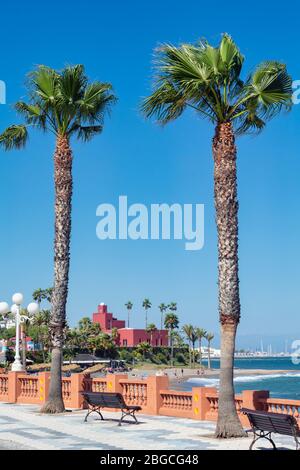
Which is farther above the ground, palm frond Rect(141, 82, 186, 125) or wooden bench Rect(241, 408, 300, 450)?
palm frond Rect(141, 82, 186, 125)

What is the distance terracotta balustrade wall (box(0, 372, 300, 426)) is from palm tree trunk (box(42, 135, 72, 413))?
101 cm

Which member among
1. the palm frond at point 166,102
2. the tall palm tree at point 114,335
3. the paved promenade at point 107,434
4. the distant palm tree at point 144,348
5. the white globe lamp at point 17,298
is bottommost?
the distant palm tree at point 144,348

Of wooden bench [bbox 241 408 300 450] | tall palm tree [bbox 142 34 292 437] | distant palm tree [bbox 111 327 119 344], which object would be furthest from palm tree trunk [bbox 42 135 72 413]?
distant palm tree [bbox 111 327 119 344]

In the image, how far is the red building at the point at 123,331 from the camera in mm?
Result: 133500

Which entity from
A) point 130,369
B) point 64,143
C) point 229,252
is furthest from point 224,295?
point 130,369

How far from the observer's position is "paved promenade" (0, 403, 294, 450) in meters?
14.3

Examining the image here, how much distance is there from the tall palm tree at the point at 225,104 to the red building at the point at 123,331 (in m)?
117

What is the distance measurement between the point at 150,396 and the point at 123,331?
115 meters

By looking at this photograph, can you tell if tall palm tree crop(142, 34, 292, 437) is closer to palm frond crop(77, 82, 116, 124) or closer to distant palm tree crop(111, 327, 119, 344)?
palm frond crop(77, 82, 116, 124)

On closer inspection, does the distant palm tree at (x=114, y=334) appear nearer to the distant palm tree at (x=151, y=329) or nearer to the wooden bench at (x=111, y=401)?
the distant palm tree at (x=151, y=329)

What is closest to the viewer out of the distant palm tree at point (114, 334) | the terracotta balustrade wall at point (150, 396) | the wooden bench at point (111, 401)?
the terracotta balustrade wall at point (150, 396)

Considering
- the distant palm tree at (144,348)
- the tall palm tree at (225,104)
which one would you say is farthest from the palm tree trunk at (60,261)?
the distant palm tree at (144,348)
